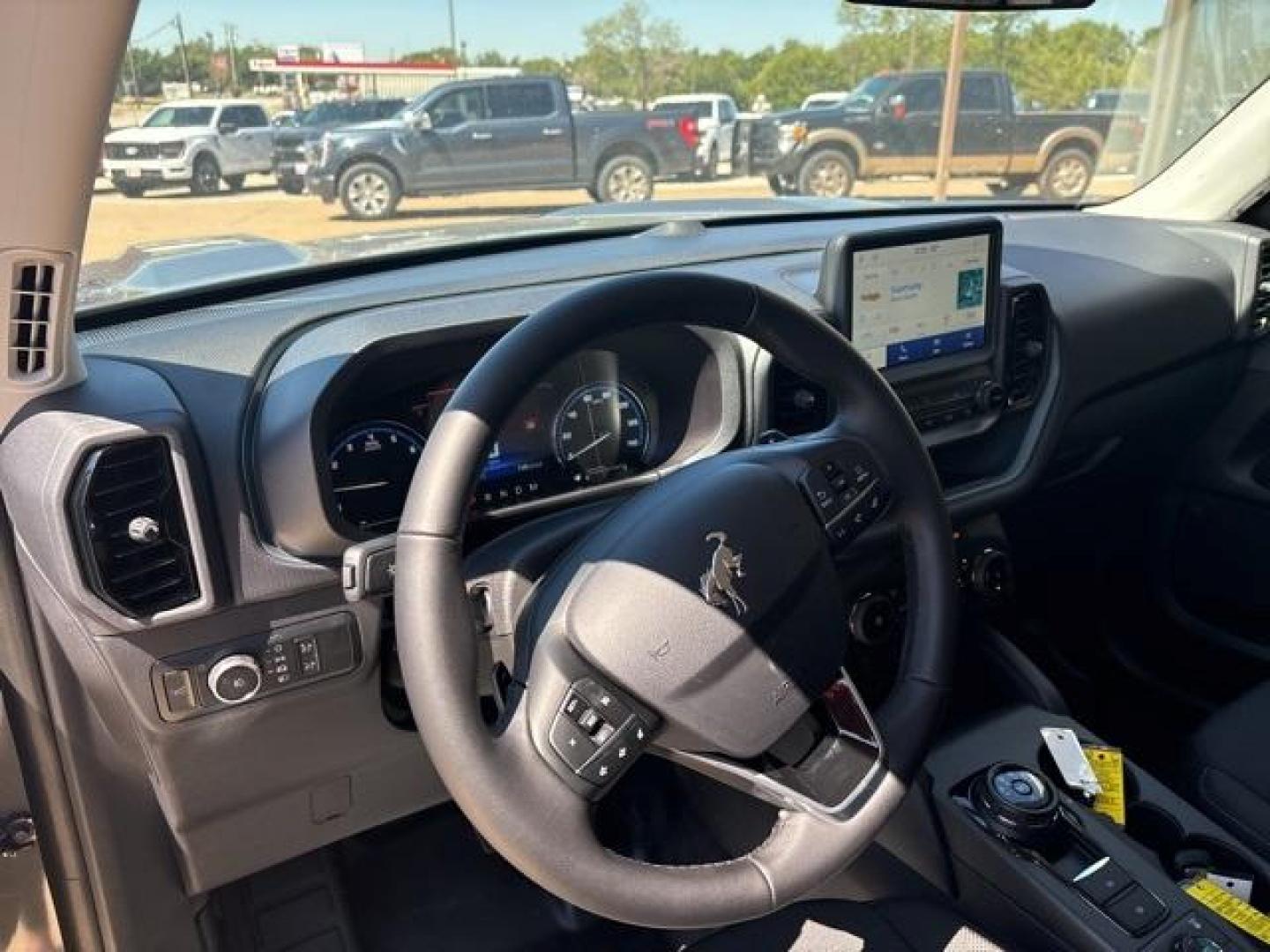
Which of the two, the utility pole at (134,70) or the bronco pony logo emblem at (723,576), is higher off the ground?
the utility pole at (134,70)

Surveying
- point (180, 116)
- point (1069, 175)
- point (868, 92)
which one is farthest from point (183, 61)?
point (1069, 175)

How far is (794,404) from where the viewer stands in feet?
6.37

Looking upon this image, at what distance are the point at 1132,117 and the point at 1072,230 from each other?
1.59 feet

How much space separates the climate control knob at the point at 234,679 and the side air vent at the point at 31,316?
425 mm

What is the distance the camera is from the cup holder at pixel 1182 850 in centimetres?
183

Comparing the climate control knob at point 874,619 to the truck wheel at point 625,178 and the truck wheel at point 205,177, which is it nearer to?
the truck wheel at point 625,178

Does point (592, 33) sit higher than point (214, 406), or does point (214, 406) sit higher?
point (592, 33)

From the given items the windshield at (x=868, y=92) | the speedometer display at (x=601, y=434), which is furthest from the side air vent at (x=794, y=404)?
the windshield at (x=868, y=92)

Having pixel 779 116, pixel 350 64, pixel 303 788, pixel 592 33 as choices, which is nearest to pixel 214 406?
pixel 303 788

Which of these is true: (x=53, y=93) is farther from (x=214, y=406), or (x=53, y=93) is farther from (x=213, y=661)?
(x=213, y=661)

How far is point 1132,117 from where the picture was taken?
10.1 ft

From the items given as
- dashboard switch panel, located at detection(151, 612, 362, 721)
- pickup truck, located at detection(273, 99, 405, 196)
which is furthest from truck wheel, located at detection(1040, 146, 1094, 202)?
dashboard switch panel, located at detection(151, 612, 362, 721)

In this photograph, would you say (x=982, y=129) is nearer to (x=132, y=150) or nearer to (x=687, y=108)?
(x=687, y=108)

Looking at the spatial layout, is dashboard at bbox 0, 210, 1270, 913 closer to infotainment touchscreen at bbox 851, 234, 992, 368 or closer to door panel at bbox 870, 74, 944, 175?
infotainment touchscreen at bbox 851, 234, 992, 368
